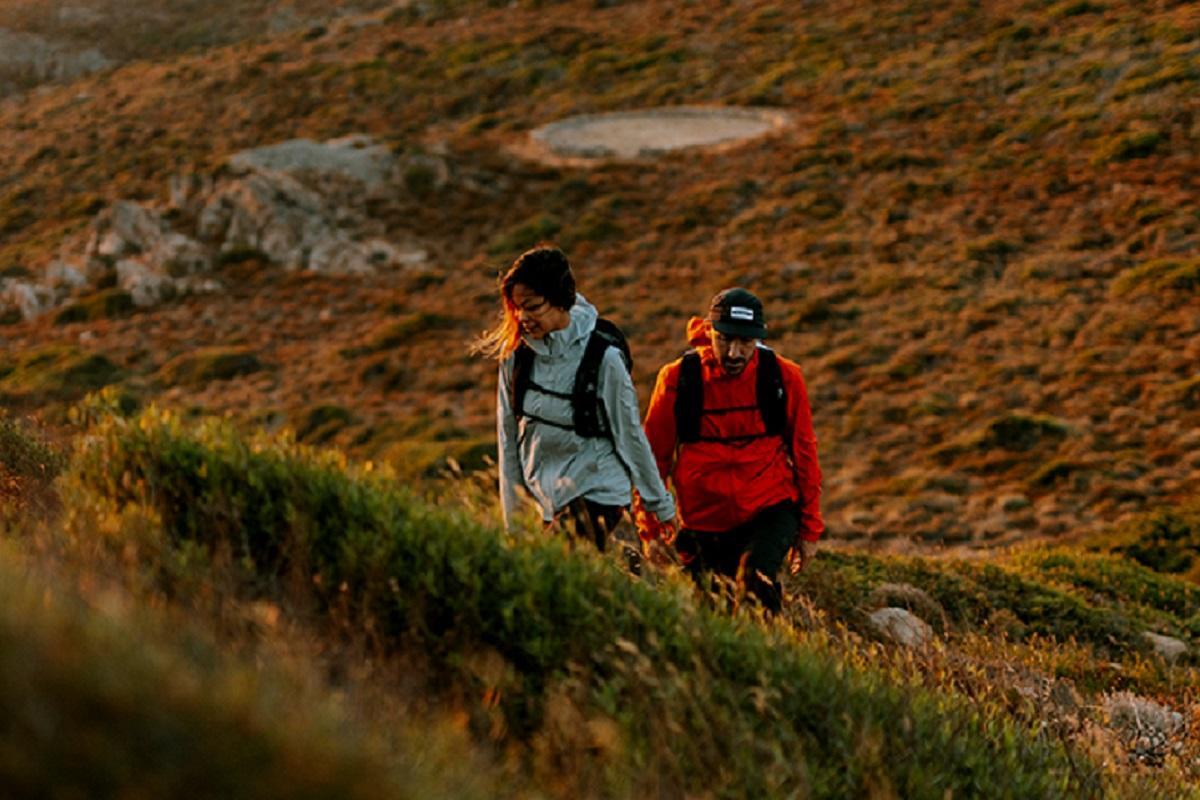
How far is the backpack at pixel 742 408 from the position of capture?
19.4 feet

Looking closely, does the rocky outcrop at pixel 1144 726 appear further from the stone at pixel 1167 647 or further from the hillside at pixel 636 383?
the stone at pixel 1167 647

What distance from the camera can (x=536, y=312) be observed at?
525cm

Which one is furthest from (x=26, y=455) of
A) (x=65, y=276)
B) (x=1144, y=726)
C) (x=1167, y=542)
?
(x=65, y=276)

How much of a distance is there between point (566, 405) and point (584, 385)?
13 cm

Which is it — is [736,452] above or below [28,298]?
above

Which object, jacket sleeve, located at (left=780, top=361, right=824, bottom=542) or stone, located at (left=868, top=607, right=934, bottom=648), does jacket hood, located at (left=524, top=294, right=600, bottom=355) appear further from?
stone, located at (left=868, top=607, right=934, bottom=648)

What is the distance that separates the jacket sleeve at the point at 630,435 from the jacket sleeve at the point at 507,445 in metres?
0.49

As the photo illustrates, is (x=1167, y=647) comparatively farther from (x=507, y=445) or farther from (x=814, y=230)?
(x=814, y=230)

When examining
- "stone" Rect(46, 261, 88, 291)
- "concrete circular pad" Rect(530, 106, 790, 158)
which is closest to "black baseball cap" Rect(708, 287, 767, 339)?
"stone" Rect(46, 261, 88, 291)

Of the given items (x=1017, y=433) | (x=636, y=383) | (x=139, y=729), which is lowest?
(x=1017, y=433)

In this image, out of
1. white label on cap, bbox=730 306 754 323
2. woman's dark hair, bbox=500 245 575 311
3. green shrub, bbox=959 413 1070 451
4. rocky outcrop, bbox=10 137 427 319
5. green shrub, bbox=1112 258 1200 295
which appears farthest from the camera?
rocky outcrop, bbox=10 137 427 319

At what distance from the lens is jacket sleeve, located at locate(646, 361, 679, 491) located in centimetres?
599

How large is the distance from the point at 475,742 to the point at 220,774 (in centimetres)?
151

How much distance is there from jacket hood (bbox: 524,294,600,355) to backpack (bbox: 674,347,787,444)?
29.9 inches
